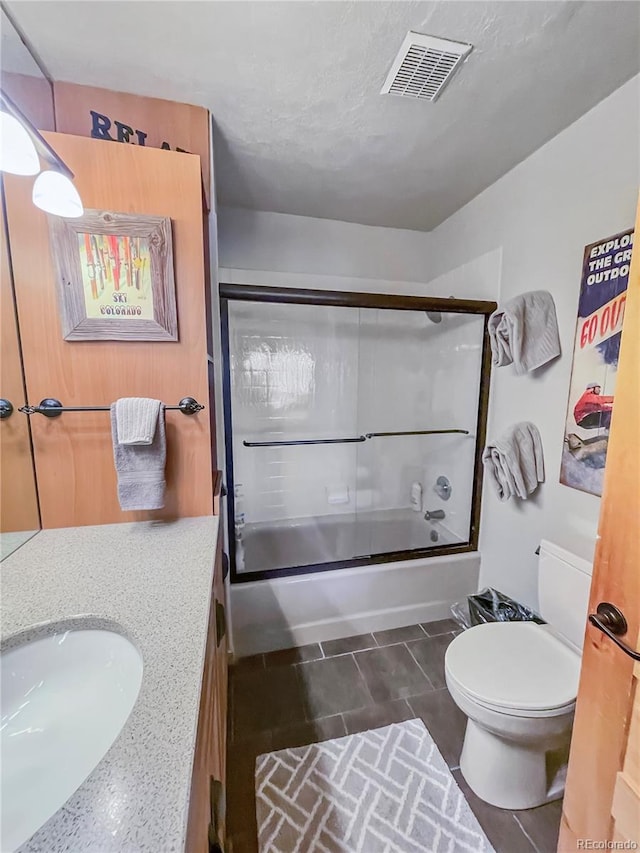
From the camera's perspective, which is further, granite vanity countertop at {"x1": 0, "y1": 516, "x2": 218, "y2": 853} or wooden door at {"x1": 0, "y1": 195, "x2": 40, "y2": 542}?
wooden door at {"x1": 0, "y1": 195, "x2": 40, "y2": 542}

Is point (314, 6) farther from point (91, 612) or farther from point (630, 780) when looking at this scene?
point (630, 780)

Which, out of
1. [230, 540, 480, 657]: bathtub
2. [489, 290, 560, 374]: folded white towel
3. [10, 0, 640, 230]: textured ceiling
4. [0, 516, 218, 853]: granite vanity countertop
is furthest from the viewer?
[230, 540, 480, 657]: bathtub

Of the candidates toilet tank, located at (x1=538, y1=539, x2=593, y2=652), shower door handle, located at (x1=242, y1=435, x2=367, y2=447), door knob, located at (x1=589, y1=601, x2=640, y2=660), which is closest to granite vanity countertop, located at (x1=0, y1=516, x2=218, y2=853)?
door knob, located at (x1=589, y1=601, x2=640, y2=660)

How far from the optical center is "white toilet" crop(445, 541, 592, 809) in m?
1.14

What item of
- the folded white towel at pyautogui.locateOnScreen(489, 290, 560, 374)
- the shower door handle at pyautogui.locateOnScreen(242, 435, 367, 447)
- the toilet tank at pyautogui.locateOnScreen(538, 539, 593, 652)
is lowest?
the toilet tank at pyautogui.locateOnScreen(538, 539, 593, 652)

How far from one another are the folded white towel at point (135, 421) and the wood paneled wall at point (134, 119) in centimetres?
90

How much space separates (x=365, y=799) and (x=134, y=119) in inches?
106

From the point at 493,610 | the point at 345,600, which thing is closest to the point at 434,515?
the point at 493,610

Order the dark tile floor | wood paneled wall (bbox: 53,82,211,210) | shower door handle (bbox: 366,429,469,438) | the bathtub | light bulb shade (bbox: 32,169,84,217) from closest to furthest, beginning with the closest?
light bulb shade (bbox: 32,169,84,217) → the dark tile floor → wood paneled wall (bbox: 53,82,211,210) → the bathtub → shower door handle (bbox: 366,429,469,438)

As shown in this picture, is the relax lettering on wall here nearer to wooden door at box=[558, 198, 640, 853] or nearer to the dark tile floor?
wooden door at box=[558, 198, 640, 853]

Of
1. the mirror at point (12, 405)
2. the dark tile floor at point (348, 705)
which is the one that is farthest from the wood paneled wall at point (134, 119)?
the dark tile floor at point (348, 705)

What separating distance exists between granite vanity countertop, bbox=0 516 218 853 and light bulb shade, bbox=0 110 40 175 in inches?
38.8

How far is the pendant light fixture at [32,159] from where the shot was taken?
73cm

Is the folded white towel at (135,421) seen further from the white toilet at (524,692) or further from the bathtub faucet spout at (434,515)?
the bathtub faucet spout at (434,515)
